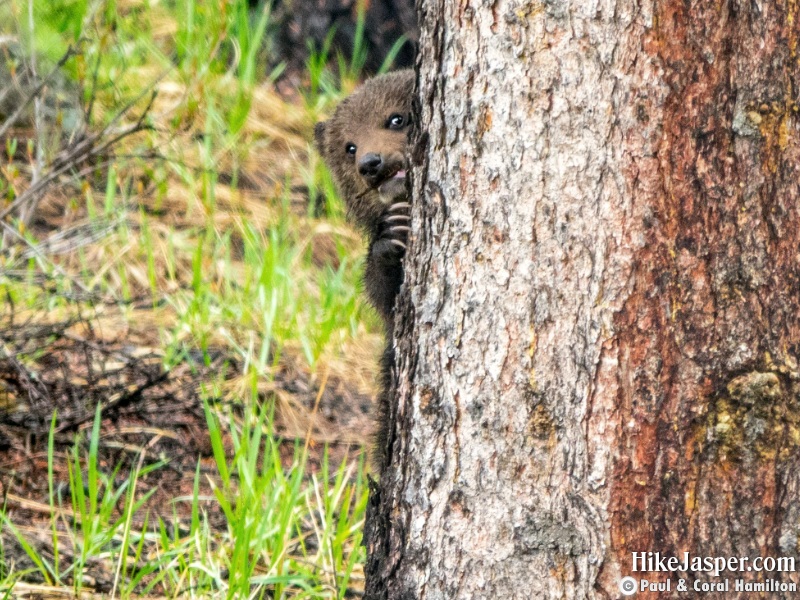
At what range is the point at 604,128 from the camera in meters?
1.75

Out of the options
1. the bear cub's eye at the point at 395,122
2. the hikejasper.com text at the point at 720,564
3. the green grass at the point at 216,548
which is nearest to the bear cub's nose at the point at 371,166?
the bear cub's eye at the point at 395,122

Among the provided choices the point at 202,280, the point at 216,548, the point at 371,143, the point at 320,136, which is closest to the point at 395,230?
the point at 371,143

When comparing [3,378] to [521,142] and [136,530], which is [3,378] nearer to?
[136,530]

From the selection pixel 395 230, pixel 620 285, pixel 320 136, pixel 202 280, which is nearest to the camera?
pixel 620 285

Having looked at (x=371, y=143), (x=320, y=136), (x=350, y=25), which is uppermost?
(x=350, y=25)

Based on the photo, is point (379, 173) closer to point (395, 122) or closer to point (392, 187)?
point (392, 187)

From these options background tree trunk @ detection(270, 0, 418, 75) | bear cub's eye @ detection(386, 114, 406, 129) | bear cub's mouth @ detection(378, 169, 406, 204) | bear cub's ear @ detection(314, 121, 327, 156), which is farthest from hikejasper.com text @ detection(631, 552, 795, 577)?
background tree trunk @ detection(270, 0, 418, 75)

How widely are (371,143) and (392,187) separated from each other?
27 centimetres

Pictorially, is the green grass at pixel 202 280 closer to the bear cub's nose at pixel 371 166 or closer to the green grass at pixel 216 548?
the green grass at pixel 216 548

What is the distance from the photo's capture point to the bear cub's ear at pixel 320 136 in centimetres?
397

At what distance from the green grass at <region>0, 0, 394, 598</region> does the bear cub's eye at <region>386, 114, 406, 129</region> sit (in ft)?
2.64

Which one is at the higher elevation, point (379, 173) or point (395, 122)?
point (395, 122)

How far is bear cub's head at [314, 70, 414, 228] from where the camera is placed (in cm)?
313

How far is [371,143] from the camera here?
3.31m
